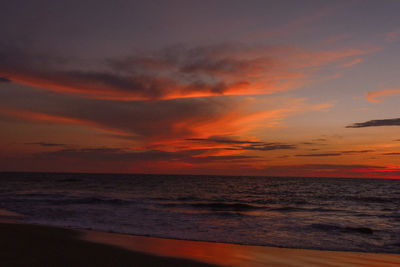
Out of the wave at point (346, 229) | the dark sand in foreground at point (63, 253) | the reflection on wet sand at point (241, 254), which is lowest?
the wave at point (346, 229)

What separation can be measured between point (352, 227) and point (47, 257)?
54.7ft

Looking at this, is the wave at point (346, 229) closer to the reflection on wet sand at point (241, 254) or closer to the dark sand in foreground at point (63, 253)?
the reflection on wet sand at point (241, 254)

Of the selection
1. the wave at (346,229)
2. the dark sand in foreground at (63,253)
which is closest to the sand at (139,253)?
the dark sand in foreground at (63,253)

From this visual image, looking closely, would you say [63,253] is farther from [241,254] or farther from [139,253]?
[241,254]

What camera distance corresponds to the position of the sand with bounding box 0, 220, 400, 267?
7.96 metres

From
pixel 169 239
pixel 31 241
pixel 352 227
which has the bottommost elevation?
pixel 352 227

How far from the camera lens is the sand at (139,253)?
7957 millimetres

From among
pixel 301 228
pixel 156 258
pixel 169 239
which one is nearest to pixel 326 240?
pixel 301 228

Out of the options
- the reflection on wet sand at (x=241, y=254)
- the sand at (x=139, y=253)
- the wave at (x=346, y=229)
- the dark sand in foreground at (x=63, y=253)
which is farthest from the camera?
the wave at (x=346, y=229)

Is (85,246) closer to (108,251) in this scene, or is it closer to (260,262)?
(108,251)

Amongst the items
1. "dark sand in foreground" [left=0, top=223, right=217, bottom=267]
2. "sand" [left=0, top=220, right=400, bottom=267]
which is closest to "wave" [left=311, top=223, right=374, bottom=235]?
"sand" [left=0, top=220, right=400, bottom=267]

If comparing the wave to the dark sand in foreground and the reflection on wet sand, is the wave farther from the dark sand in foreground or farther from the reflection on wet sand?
the dark sand in foreground

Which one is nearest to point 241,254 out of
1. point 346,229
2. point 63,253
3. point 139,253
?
point 139,253

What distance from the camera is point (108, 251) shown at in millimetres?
9133
